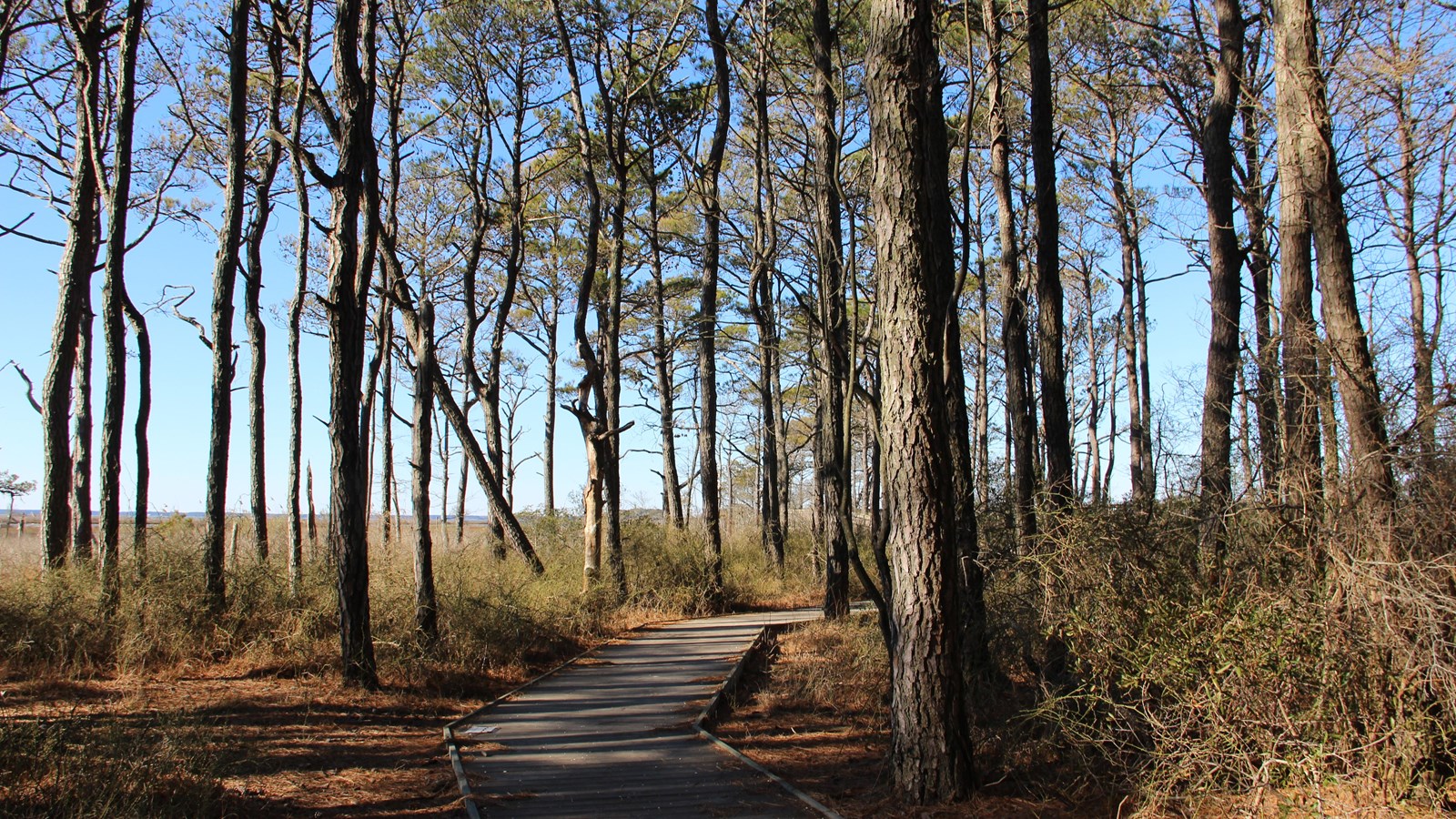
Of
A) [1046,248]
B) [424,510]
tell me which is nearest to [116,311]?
[424,510]

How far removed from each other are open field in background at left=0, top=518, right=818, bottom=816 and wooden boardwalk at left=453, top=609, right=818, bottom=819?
1.32 feet

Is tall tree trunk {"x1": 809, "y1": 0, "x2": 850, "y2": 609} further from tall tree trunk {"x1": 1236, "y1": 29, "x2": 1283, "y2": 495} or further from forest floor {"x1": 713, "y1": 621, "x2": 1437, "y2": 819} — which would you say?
tall tree trunk {"x1": 1236, "y1": 29, "x2": 1283, "y2": 495}

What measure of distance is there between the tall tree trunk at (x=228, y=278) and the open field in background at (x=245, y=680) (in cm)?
63

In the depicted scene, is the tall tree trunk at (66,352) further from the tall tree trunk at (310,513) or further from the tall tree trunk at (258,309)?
the tall tree trunk at (310,513)

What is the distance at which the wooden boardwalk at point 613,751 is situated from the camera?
489cm

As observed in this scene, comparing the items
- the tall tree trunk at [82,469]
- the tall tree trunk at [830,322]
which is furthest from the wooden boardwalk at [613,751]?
the tall tree trunk at [82,469]

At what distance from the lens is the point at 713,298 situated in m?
18.4

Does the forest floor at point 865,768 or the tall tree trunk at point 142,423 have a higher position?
the tall tree trunk at point 142,423

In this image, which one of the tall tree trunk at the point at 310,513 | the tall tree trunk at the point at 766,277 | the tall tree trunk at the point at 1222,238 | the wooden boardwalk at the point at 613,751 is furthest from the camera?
the tall tree trunk at the point at 310,513

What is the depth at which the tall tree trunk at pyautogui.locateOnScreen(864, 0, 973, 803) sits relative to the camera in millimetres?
4812

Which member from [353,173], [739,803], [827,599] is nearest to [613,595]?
[827,599]

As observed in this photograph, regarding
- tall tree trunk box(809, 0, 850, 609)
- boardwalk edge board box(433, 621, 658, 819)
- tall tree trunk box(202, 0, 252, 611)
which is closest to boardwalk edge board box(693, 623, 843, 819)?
tall tree trunk box(809, 0, 850, 609)

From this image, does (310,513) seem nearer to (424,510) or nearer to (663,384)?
(663,384)

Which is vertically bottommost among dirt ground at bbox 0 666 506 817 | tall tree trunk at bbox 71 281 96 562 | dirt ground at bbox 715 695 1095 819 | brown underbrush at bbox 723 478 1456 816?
dirt ground at bbox 715 695 1095 819
